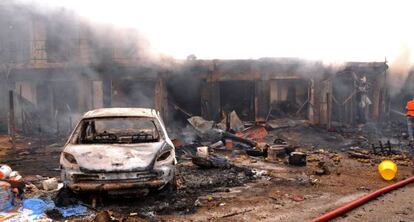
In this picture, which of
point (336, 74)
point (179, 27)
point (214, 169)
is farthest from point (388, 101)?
point (214, 169)

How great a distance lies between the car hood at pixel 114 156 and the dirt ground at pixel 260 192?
0.67 m

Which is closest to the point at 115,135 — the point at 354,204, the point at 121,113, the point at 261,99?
the point at 121,113

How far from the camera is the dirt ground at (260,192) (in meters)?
5.77

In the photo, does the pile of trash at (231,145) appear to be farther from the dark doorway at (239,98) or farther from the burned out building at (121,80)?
the burned out building at (121,80)

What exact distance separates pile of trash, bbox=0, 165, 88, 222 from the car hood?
703 mm

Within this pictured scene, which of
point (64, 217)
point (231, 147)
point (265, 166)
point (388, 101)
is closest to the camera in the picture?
point (64, 217)

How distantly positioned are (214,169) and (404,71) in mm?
16961

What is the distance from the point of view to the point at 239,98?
57.8 ft

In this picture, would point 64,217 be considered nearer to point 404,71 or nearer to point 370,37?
point 370,37

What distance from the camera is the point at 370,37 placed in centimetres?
2041

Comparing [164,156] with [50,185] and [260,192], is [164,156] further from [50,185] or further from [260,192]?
[50,185]

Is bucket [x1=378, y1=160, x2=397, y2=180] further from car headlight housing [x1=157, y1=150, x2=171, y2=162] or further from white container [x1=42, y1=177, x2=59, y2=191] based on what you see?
white container [x1=42, y1=177, x2=59, y2=191]

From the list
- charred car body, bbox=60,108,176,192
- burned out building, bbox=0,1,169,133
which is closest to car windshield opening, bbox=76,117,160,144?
charred car body, bbox=60,108,176,192

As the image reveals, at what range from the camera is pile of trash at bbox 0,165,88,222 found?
564 centimetres
